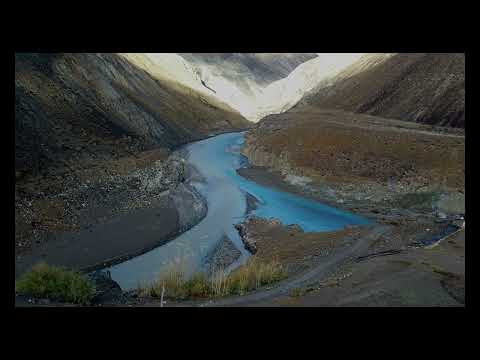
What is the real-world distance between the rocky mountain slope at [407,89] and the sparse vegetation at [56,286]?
43.4 metres

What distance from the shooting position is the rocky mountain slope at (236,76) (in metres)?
132

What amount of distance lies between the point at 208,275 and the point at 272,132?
40197 mm

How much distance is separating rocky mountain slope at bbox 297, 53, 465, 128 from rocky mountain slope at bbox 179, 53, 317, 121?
42.9 metres

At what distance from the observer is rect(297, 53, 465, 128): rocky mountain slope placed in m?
49.8

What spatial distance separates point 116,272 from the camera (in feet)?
69.4

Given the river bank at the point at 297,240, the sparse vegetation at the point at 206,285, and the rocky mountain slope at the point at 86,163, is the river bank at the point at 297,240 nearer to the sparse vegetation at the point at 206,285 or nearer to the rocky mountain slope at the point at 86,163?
the sparse vegetation at the point at 206,285

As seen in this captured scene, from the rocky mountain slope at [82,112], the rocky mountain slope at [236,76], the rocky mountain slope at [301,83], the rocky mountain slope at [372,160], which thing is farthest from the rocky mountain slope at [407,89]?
the rocky mountain slope at [236,76]

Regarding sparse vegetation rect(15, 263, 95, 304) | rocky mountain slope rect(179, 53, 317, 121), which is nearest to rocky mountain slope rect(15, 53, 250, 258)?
sparse vegetation rect(15, 263, 95, 304)

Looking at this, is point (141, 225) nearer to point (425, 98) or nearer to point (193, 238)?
point (193, 238)

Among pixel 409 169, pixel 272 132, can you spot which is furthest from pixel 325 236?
pixel 272 132

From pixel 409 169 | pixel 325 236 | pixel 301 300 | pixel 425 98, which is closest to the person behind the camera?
pixel 301 300

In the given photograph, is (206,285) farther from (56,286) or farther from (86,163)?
(86,163)

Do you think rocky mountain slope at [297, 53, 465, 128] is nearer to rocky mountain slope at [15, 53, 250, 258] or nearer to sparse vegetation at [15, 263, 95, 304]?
rocky mountain slope at [15, 53, 250, 258]

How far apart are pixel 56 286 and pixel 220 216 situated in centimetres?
1801
